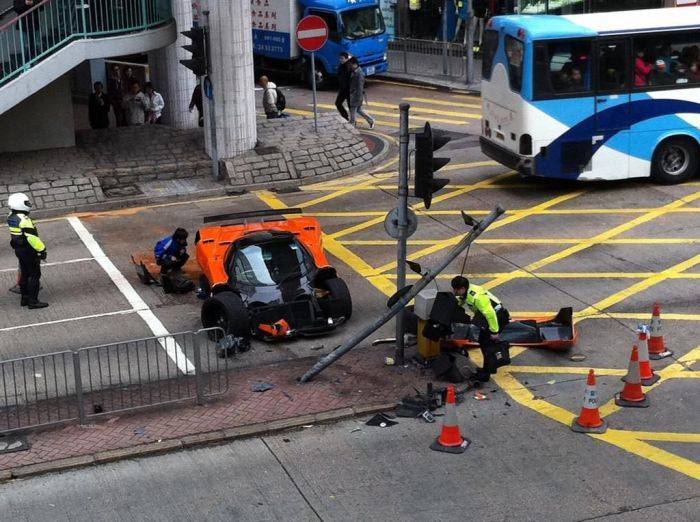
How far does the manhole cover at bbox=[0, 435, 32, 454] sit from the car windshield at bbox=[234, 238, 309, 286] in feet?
13.0

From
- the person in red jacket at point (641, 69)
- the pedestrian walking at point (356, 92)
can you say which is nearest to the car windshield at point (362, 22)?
the pedestrian walking at point (356, 92)

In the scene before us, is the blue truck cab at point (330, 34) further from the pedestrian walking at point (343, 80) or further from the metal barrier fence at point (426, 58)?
the pedestrian walking at point (343, 80)

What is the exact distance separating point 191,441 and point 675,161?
12594 millimetres

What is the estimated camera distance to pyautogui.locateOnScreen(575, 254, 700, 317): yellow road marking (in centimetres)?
1552

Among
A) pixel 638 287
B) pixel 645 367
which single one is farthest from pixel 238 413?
pixel 638 287

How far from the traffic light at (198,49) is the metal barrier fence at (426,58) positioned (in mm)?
12328

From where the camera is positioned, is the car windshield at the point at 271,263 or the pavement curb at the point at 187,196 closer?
the car windshield at the point at 271,263

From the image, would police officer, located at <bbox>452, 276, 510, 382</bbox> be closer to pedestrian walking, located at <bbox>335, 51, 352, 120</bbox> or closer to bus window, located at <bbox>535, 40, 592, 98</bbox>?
bus window, located at <bbox>535, 40, 592, 98</bbox>

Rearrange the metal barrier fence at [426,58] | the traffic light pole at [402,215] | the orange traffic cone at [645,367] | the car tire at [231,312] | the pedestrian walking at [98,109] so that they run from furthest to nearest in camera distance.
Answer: the metal barrier fence at [426,58]
the pedestrian walking at [98,109]
the car tire at [231,312]
the traffic light pole at [402,215]
the orange traffic cone at [645,367]

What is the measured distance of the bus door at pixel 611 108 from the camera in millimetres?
20344

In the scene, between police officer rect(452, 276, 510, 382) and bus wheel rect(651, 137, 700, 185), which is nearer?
police officer rect(452, 276, 510, 382)

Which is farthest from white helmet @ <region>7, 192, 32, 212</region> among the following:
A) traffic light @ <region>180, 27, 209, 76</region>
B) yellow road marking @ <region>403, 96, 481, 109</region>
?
yellow road marking @ <region>403, 96, 481, 109</region>

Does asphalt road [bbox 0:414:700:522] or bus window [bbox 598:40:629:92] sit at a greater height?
bus window [bbox 598:40:629:92]

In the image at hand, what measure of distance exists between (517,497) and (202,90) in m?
14.8
